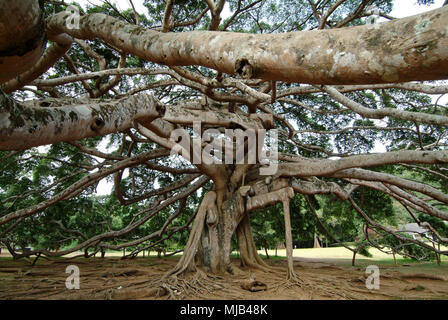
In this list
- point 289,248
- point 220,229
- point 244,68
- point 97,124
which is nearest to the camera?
point 244,68

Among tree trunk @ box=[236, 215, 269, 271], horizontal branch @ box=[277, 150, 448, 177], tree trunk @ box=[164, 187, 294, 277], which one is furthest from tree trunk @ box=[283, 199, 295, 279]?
tree trunk @ box=[236, 215, 269, 271]

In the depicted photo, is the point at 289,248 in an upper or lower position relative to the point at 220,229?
lower

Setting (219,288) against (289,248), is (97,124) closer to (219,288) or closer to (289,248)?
(219,288)

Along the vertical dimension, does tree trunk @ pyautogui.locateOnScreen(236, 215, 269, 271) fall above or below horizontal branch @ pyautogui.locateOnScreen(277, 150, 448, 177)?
below

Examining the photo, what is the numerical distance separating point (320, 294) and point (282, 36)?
3.52 meters

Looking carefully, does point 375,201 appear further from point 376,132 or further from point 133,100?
point 133,100

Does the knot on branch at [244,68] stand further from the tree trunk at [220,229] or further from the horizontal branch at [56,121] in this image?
the tree trunk at [220,229]

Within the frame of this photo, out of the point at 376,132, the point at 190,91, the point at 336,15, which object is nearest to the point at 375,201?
the point at 376,132

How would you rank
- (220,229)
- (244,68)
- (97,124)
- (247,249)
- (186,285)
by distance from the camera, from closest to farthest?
1. (244,68)
2. (97,124)
3. (186,285)
4. (220,229)
5. (247,249)

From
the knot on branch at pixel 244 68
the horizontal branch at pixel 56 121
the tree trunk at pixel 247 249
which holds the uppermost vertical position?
the knot on branch at pixel 244 68

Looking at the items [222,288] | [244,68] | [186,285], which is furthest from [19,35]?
[222,288]

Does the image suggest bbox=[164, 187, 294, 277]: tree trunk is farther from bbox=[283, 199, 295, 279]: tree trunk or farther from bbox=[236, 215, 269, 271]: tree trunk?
bbox=[283, 199, 295, 279]: tree trunk

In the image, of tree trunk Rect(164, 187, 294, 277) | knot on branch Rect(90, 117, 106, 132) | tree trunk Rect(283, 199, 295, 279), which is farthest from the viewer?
tree trunk Rect(164, 187, 294, 277)

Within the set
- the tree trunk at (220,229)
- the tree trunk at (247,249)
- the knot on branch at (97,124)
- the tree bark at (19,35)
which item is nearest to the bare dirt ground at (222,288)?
the tree trunk at (220,229)
